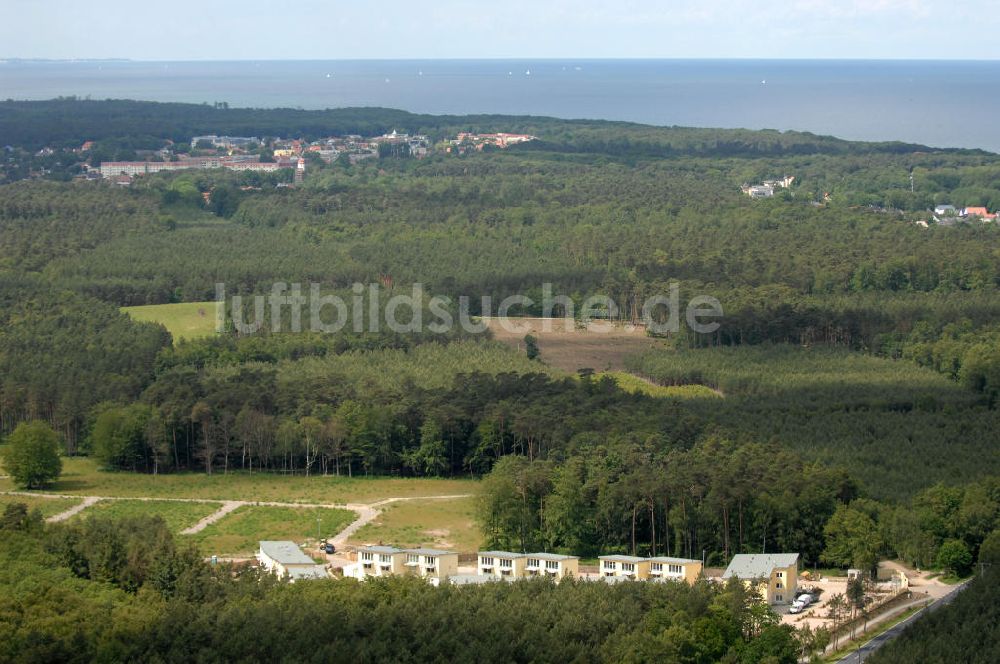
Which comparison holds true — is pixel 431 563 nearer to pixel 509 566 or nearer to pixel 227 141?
pixel 509 566

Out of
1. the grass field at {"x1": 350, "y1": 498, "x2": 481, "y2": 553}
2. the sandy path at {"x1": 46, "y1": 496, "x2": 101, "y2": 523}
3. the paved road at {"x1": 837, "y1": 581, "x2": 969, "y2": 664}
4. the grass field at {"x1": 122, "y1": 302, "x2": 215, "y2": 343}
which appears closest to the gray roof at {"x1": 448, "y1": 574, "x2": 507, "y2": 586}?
the grass field at {"x1": 350, "y1": 498, "x2": 481, "y2": 553}

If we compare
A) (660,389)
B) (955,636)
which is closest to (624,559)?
(955,636)

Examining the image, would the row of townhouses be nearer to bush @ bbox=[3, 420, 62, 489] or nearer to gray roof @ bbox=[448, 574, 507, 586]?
gray roof @ bbox=[448, 574, 507, 586]

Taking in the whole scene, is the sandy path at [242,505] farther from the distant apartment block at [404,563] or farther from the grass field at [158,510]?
the distant apartment block at [404,563]

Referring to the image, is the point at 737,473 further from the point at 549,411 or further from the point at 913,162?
the point at 913,162

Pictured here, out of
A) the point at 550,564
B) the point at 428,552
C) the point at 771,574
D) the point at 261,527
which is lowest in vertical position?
the point at 261,527

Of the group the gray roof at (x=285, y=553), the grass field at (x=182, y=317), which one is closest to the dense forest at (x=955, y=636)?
the gray roof at (x=285, y=553)
